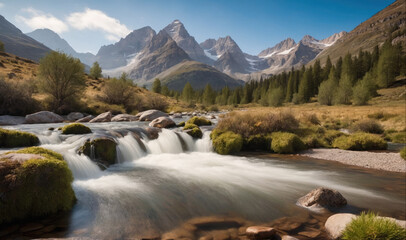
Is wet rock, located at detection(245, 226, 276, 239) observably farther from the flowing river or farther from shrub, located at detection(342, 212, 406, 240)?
shrub, located at detection(342, 212, 406, 240)

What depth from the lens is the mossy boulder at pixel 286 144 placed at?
15.0 metres

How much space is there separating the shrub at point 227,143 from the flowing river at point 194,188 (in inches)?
44.6

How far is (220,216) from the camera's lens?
19.6 ft

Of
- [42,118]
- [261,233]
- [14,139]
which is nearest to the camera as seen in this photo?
[261,233]

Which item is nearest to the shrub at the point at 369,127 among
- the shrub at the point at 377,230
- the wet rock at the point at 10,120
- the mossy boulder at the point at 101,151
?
the shrub at the point at 377,230

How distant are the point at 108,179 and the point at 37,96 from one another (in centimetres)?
3371

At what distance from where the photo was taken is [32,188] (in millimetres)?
5109

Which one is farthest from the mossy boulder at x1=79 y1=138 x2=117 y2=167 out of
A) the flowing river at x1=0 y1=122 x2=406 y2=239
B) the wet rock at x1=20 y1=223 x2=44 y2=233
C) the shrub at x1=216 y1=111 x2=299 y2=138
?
the shrub at x1=216 y1=111 x2=299 y2=138

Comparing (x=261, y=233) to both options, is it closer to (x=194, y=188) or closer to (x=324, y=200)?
(x=324, y=200)

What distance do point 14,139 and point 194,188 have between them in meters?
11.5

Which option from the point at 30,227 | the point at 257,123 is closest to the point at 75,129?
the point at 30,227

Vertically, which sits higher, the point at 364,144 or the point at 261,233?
the point at 364,144

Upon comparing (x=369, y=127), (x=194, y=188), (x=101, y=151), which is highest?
(x=369, y=127)

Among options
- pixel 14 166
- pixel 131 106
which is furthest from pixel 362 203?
pixel 131 106
